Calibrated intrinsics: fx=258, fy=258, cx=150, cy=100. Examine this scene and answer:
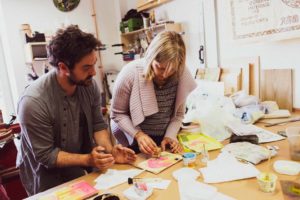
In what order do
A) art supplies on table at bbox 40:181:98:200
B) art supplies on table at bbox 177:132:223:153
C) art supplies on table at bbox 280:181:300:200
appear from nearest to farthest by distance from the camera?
1. art supplies on table at bbox 280:181:300:200
2. art supplies on table at bbox 40:181:98:200
3. art supplies on table at bbox 177:132:223:153

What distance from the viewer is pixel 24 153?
1.39 meters

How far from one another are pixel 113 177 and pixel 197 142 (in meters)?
0.56

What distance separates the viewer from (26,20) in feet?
10.6

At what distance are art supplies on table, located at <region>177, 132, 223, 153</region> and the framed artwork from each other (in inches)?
106

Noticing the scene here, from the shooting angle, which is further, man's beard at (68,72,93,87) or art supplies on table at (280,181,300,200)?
man's beard at (68,72,93,87)

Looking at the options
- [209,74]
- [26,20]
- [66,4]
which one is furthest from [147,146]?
[66,4]

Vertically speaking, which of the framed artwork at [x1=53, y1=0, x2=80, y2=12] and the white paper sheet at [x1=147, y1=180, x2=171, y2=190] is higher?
the framed artwork at [x1=53, y1=0, x2=80, y2=12]

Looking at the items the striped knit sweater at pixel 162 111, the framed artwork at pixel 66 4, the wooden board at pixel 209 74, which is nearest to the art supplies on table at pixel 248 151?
the striped knit sweater at pixel 162 111

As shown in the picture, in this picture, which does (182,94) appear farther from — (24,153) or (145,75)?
(24,153)

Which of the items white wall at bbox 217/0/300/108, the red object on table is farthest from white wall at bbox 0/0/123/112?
white wall at bbox 217/0/300/108

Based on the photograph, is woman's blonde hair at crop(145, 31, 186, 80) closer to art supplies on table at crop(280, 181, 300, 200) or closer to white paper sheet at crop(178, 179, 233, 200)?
white paper sheet at crop(178, 179, 233, 200)

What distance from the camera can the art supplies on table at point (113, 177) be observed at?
114 centimetres

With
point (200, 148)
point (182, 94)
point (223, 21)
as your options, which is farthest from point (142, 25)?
point (200, 148)

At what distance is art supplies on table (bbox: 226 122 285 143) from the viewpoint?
1465 millimetres
